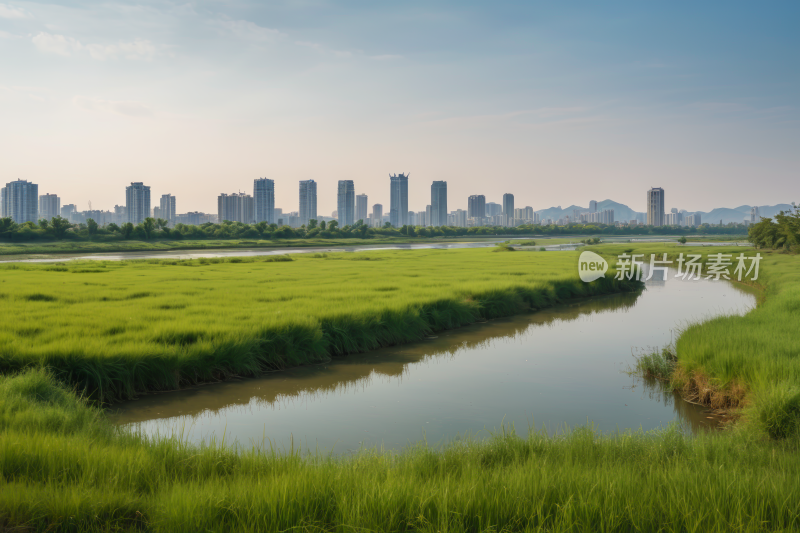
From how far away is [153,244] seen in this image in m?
65.6

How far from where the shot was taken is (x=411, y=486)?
3939 mm

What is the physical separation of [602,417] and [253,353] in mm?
6304

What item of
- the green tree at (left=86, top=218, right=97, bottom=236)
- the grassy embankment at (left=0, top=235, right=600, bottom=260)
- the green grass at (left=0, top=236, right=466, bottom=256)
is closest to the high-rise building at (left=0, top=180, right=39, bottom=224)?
the green tree at (left=86, top=218, right=97, bottom=236)

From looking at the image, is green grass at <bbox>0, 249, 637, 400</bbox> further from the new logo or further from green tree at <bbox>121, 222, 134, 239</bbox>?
green tree at <bbox>121, 222, 134, 239</bbox>

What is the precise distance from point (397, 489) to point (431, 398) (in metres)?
4.98

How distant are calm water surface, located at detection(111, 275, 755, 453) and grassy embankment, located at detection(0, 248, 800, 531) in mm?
1479

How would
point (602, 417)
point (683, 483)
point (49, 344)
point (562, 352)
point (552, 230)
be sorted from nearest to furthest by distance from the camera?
point (683, 483) < point (602, 417) < point (49, 344) < point (562, 352) < point (552, 230)

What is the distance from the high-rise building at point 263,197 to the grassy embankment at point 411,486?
626 ft

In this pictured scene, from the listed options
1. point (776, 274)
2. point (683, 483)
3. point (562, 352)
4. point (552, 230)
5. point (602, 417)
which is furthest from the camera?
point (552, 230)

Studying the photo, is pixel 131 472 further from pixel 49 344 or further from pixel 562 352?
pixel 562 352

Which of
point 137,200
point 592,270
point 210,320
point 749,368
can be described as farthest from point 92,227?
point 137,200

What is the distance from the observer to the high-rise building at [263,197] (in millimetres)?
189625

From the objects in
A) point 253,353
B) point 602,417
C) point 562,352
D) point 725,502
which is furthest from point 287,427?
point 562,352

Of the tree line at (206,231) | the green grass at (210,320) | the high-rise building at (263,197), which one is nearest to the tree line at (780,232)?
the green grass at (210,320)
